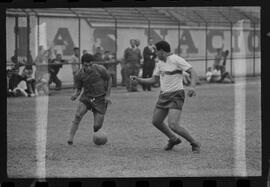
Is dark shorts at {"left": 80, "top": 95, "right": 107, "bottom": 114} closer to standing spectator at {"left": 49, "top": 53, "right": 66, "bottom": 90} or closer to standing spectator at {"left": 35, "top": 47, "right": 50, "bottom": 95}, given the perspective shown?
standing spectator at {"left": 35, "top": 47, "right": 50, "bottom": 95}

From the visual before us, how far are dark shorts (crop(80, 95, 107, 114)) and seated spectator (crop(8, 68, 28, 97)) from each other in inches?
287

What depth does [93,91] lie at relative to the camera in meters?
10.6

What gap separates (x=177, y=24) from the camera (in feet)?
77.7

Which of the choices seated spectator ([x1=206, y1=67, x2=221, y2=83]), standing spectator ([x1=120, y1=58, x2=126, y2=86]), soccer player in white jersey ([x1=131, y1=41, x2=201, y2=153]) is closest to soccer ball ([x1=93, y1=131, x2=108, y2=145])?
soccer player in white jersey ([x1=131, y1=41, x2=201, y2=153])

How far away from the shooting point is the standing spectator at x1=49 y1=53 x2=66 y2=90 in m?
19.8

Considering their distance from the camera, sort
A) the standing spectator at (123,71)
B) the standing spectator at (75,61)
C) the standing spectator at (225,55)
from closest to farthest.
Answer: the standing spectator at (75,61) < the standing spectator at (123,71) < the standing spectator at (225,55)

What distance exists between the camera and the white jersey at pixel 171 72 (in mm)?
9555

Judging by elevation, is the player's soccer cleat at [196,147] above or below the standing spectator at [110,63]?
below

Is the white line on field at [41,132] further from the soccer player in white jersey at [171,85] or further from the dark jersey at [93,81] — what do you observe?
the soccer player in white jersey at [171,85]

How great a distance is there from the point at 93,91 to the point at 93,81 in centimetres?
16

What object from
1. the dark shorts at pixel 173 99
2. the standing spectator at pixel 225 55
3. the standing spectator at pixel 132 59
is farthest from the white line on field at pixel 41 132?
the standing spectator at pixel 225 55

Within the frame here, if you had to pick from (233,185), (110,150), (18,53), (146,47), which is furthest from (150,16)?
(233,185)

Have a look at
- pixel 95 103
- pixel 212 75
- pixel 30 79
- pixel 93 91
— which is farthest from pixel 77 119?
pixel 212 75

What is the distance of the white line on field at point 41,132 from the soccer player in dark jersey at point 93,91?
0.57 m
